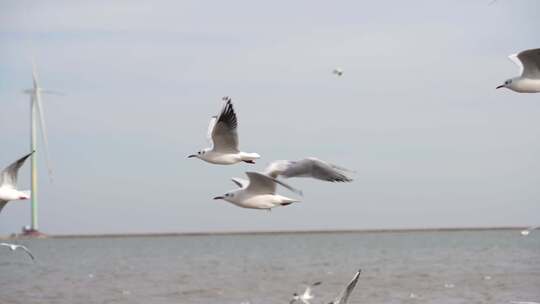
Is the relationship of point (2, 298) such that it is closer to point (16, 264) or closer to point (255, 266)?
point (255, 266)

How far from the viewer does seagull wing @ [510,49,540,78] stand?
48.5 feet

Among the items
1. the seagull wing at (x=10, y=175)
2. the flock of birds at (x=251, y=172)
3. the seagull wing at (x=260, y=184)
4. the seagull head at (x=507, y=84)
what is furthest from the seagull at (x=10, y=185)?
the seagull head at (x=507, y=84)

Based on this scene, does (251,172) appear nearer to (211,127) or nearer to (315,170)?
(315,170)

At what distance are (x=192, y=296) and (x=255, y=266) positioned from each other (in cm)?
1717

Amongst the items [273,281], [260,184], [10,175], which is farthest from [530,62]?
[273,281]

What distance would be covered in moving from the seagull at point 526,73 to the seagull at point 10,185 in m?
6.72

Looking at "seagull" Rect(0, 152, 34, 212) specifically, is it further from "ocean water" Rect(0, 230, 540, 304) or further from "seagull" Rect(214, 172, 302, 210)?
"ocean water" Rect(0, 230, 540, 304)

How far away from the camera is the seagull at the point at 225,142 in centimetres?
1505

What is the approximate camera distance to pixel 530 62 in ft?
49.0

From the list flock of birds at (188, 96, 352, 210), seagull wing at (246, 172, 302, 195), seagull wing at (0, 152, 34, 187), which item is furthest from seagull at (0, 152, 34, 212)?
seagull wing at (246, 172, 302, 195)

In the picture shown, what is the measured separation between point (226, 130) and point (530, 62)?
166 inches

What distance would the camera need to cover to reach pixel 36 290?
110ft

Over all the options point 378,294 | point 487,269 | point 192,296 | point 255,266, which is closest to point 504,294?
point 378,294

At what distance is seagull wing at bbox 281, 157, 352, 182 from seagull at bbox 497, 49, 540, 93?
109 inches
